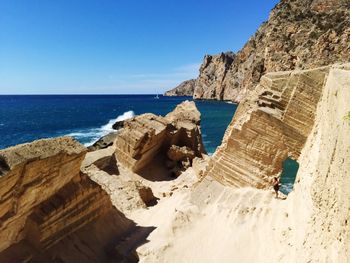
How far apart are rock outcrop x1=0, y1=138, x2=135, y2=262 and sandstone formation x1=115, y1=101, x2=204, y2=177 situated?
7.98 metres

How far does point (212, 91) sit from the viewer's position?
123 metres

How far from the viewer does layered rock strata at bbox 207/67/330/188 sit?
10984mm

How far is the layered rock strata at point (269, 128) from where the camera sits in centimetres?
1098

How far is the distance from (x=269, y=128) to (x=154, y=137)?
10.5 meters

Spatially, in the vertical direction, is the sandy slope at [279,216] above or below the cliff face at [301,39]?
below

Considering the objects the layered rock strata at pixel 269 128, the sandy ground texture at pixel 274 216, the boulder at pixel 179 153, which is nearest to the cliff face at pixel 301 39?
the boulder at pixel 179 153

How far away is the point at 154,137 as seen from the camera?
2114cm

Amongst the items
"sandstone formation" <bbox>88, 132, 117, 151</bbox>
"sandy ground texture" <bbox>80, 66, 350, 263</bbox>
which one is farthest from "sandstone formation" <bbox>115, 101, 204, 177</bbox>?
"sandstone formation" <bbox>88, 132, 117, 151</bbox>

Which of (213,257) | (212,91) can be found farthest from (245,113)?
(212,91)

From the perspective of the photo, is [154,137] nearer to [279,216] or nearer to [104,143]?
[104,143]

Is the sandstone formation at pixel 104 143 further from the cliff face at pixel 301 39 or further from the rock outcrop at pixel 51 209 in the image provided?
the cliff face at pixel 301 39

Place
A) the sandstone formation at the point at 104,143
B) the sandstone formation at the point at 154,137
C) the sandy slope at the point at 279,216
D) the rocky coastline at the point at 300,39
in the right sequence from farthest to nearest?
the rocky coastline at the point at 300,39 → the sandstone formation at the point at 104,143 → the sandstone formation at the point at 154,137 → the sandy slope at the point at 279,216

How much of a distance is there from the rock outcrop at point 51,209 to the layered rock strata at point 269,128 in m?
4.74

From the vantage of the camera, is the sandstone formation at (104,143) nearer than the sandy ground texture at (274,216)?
No
